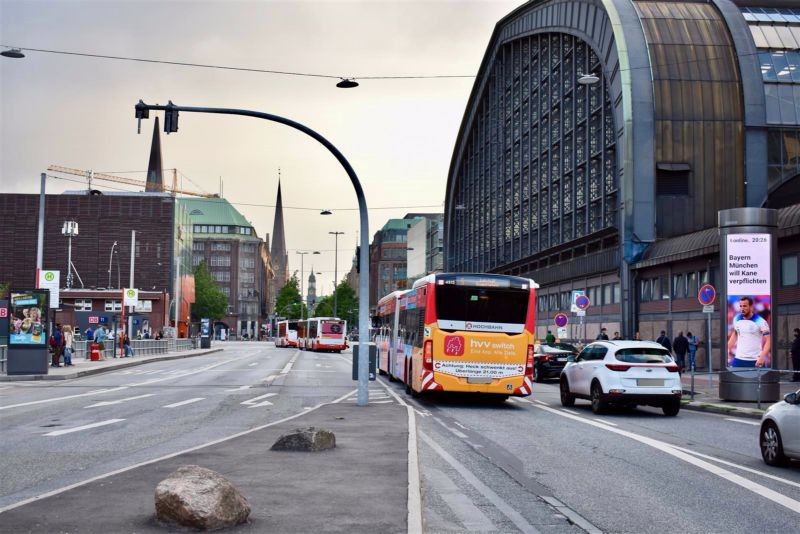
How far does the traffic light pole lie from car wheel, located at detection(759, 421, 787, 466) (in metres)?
9.18

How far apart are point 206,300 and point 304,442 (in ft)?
448

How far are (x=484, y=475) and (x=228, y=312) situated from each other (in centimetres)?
17091

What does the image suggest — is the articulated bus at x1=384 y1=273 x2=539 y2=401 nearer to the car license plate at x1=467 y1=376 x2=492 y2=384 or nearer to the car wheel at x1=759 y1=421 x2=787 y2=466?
the car license plate at x1=467 y1=376 x2=492 y2=384

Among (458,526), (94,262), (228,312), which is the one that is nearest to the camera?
(458,526)

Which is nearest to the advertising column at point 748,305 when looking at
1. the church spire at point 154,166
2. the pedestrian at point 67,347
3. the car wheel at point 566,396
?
the car wheel at point 566,396

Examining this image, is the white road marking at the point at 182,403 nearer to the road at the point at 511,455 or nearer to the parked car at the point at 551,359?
the road at the point at 511,455

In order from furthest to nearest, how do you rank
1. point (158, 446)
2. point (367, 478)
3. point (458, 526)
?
point (158, 446), point (367, 478), point (458, 526)

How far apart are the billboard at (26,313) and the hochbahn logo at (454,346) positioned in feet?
54.5

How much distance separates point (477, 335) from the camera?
2223cm

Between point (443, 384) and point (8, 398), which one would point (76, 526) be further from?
point (8, 398)

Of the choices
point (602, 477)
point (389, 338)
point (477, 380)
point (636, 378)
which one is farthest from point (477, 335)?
point (389, 338)

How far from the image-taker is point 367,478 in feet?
32.3

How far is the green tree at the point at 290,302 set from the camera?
164625 mm

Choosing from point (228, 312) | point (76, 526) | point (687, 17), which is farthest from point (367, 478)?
point (228, 312)
